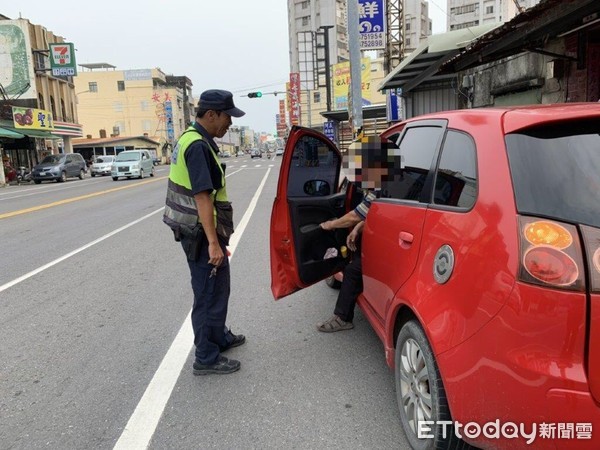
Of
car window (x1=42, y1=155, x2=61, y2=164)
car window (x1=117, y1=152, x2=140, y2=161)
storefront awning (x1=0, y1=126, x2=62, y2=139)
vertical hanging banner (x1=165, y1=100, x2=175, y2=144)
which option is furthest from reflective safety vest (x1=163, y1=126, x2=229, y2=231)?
vertical hanging banner (x1=165, y1=100, x2=175, y2=144)

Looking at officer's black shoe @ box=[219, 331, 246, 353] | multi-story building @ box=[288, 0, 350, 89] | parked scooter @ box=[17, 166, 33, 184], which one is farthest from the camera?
multi-story building @ box=[288, 0, 350, 89]

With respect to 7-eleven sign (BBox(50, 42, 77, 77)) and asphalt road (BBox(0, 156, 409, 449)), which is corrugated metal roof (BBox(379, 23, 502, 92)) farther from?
7-eleven sign (BBox(50, 42, 77, 77))

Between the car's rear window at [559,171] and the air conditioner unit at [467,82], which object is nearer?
the car's rear window at [559,171]

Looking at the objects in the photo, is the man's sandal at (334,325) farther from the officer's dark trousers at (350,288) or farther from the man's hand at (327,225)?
the man's hand at (327,225)

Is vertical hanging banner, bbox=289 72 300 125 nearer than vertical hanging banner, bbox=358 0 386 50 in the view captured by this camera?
No

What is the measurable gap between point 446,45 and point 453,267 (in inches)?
308

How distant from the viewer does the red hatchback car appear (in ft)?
5.47

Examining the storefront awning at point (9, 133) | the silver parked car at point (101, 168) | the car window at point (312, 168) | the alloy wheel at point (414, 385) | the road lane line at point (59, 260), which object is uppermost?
the storefront awning at point (9, 133)

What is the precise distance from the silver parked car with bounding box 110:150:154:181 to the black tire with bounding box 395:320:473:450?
2740cm

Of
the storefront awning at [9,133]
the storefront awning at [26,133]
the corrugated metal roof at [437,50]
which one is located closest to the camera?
the corrugated metal roof at [437,50]

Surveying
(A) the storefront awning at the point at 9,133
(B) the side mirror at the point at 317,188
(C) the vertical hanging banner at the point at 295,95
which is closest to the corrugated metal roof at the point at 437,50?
A: (B) the side mirror at the point at 317,188

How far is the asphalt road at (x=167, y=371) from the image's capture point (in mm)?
2713

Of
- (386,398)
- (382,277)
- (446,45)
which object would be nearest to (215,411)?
(386,398)

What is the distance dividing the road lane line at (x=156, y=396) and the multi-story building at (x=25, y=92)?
2971cm
